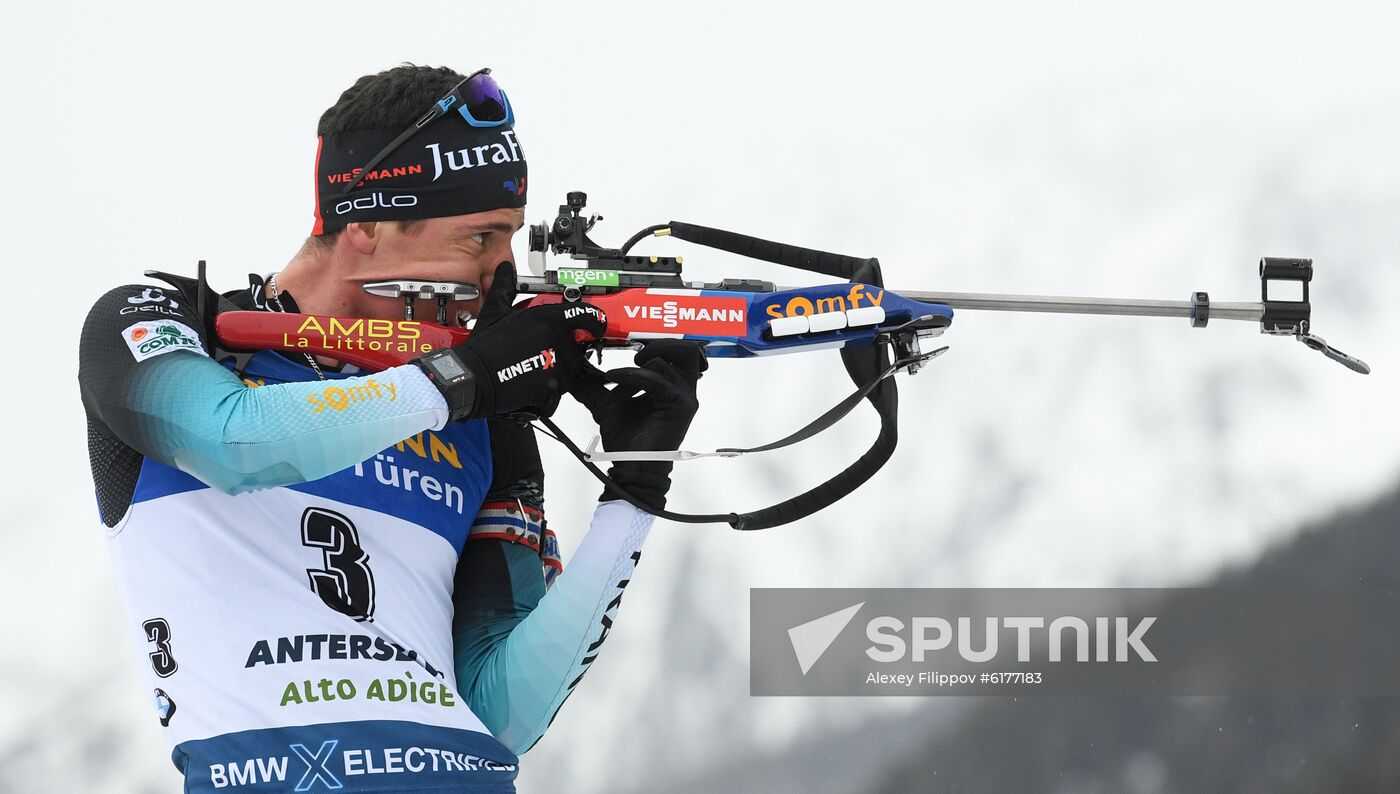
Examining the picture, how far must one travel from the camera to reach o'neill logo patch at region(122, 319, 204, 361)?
1321 mm

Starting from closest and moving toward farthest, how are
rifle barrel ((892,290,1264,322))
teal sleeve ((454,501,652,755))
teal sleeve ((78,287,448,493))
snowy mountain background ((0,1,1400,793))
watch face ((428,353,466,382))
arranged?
teal sleeve ((78,287,448,493)) → watch face ((428,353,466,382)) → teal sleeve ((454,501,652,755)) → rifle barrel ((892,290,1264,322)) → snowy mountain background ((0,1,1400,793))

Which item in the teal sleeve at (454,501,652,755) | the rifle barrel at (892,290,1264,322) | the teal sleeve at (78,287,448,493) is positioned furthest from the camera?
the rifle barrel at (892,290,1264,322)

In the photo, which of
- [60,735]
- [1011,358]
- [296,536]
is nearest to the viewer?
[296,536]

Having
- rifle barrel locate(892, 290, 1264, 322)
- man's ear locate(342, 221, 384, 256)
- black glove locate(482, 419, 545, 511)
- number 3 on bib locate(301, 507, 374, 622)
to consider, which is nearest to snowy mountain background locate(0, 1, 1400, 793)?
rifle barrel locate(892, 290, 1264, 322)

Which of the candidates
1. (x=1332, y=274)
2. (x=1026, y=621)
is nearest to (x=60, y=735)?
(x=1026, y=621)

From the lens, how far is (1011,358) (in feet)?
9.49

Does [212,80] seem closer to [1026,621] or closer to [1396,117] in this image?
[1026,621]

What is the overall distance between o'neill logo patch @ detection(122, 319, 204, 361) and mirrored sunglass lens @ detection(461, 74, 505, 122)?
1.54 feet

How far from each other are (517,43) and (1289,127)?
1703mm

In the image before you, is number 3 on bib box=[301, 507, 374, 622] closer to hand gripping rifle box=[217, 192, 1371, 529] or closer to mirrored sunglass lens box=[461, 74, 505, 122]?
hand gripping rifle box=[217, 192, 1371, 529]

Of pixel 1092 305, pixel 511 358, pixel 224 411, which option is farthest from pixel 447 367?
pixel 1092 305

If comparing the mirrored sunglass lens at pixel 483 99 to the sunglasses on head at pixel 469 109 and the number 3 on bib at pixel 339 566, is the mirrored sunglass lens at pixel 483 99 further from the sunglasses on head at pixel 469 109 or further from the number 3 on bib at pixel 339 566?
the number 3 on bib at pixel 339 566

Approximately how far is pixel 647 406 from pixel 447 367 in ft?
0.92

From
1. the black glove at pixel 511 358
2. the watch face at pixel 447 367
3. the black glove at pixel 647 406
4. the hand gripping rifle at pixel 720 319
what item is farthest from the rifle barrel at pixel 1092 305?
the watch face at pixel 447 367
